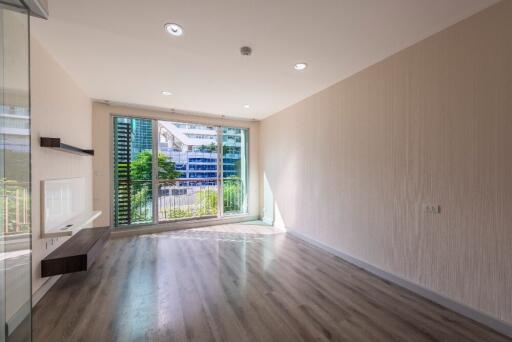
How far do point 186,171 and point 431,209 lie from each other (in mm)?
4509

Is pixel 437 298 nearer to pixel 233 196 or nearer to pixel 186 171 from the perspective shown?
pixel 233 196

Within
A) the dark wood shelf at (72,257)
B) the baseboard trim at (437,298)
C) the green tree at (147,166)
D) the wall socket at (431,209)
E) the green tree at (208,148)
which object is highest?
the green tree at (208,148)

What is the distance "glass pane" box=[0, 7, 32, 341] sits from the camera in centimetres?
159

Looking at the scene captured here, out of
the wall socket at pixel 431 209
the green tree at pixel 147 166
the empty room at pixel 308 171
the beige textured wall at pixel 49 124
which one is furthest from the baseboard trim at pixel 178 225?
the wall socket at pixel 431 209

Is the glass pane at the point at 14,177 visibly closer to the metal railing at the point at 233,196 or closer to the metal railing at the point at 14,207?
the metal railing at the point at 14,207

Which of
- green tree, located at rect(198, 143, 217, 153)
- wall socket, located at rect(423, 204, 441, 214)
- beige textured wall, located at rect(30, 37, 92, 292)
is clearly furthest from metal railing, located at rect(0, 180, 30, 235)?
wall socket, located at rect(423, 204, 441, 214)

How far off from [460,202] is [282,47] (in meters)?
2.31

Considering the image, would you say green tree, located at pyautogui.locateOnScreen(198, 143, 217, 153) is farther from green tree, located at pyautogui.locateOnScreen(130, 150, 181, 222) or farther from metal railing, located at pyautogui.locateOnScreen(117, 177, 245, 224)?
green tree, located at pyautogui.locateOnScreen(130, 150, 181, 222)

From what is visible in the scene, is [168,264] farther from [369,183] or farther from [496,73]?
[496,73]

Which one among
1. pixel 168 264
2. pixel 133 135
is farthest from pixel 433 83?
pixel 133 135

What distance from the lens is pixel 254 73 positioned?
2906 millimetres

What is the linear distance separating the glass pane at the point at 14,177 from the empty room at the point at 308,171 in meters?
0.01

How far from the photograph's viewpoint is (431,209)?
2141mm

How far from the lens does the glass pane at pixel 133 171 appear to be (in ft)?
14.3
